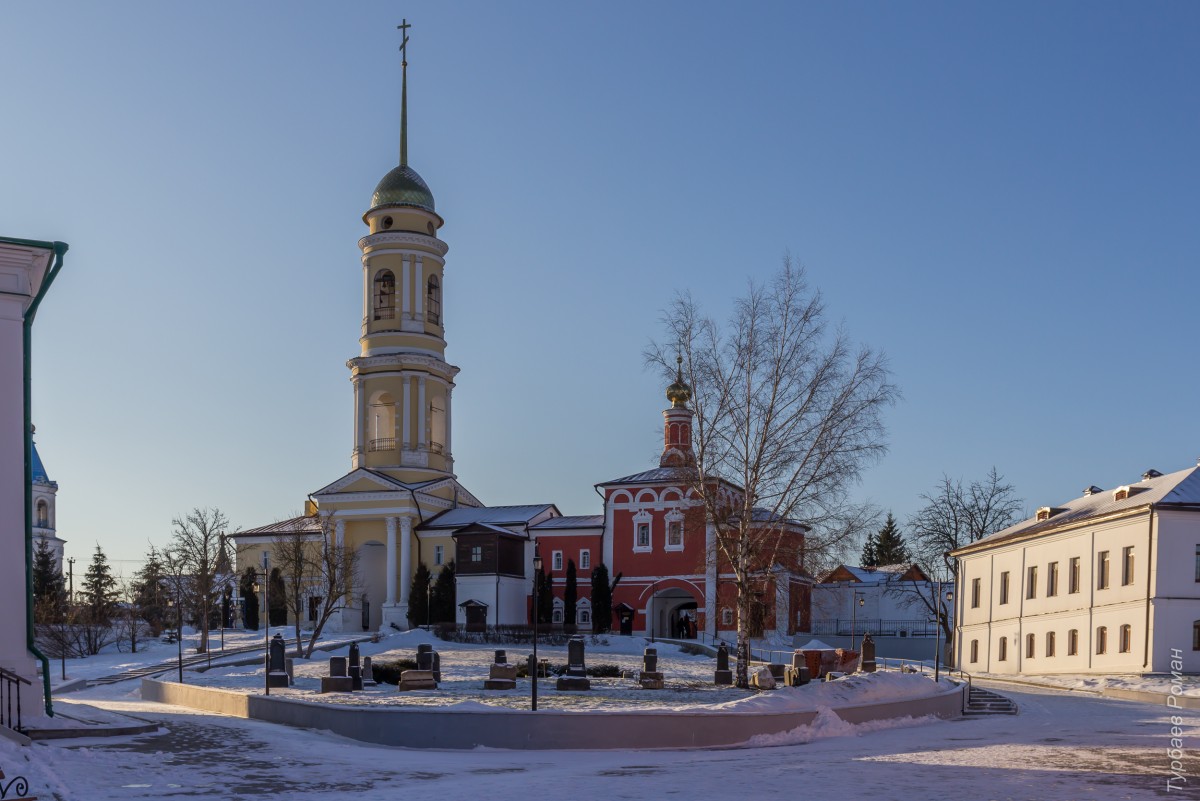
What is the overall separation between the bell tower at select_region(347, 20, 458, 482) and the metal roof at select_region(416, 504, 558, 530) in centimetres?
226

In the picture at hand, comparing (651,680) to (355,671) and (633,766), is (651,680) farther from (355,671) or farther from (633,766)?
(633,766)

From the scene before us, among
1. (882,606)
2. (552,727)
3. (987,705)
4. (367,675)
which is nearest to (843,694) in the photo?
(552,727)

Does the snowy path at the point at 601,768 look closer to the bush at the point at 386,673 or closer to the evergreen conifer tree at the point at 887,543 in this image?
the bush at the point at 386,673

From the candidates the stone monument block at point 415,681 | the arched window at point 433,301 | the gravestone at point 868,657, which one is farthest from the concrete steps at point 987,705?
the arched window at point 433,301

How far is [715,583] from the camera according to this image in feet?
183

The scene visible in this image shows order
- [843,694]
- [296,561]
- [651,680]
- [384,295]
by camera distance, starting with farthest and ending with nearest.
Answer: [384,295], [296,561], [651,680], [843,694]

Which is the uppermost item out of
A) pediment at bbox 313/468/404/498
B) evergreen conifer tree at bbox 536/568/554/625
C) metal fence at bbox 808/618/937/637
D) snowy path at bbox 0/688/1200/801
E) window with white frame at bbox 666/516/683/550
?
pediment at bbox 313/468/404/498

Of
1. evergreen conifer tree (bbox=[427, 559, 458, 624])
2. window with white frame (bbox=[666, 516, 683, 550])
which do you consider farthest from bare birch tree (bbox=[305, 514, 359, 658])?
window with white frame (bbox=[666, 516, 683, 550])

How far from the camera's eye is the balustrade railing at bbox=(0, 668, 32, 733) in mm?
16562

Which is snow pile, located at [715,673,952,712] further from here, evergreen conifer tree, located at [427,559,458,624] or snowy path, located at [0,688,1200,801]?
evergreen conifer tree, located at [427,559,458,624]

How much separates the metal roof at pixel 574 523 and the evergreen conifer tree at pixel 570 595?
1918 millimetres

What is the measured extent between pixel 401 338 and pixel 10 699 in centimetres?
4683

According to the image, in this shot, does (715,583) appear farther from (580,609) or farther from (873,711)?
(873,711)

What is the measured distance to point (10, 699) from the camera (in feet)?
54.2
